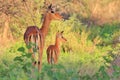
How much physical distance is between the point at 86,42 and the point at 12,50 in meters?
2.59

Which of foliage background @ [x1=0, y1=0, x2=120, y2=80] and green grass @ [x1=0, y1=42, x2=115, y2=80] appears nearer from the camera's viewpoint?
green grass @ [x1=0, y1=42, x2=115, y2=80]

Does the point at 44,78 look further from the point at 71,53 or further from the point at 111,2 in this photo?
the point at 111,2

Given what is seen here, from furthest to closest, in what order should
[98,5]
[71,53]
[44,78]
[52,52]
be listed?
1. [98,5]
2. [71,53]
3. [52,52]
4. [44,78]

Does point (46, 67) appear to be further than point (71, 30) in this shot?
No

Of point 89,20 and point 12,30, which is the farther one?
point 89,20

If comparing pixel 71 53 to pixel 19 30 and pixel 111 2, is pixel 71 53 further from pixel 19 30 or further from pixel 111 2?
pixel 111 2

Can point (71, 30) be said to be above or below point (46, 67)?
above

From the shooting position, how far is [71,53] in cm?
1262

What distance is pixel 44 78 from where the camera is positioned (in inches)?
290

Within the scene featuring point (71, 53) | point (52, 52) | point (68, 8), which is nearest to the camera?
point (52, 52)

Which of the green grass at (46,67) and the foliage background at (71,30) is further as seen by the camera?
the foliage background at (71,30)

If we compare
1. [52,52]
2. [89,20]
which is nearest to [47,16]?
[52,52]

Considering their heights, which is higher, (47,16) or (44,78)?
(47,16)

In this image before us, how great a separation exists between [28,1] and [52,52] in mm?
4143
